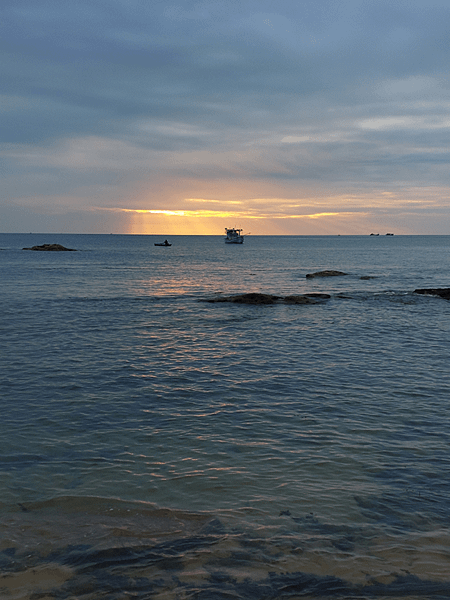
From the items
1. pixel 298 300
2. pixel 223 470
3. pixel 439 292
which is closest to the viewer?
pixel 223 470

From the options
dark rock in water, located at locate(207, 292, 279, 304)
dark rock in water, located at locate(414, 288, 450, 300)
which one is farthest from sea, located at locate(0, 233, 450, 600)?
dark rock in water, located at locate(414, 288, 450, 300)

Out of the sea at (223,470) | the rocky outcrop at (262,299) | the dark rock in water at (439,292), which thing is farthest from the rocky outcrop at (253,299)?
the dark rock in water at (439,292)

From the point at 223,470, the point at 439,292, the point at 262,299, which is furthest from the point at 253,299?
the point at 223,470

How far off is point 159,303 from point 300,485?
30424 millimetres

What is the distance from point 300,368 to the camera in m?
18.4

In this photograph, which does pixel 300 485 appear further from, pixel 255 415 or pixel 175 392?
pixel 175 392

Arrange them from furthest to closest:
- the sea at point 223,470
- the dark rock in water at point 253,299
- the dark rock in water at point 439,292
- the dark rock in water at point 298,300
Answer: the dark rock in water at point 439,292 → the dark rock in water at point 298,300 → the dark rock in water at point 253,299 → the sea at point 223,470

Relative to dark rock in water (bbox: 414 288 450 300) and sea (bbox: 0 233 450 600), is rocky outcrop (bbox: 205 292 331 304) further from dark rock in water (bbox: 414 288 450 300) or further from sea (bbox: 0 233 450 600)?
sea (bbox: 0 233 450 600)

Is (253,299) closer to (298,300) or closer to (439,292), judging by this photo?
(298,300)

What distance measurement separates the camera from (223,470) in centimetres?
977

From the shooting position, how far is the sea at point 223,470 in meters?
6.66

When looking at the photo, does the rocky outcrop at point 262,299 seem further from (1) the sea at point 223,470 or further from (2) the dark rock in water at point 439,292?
(1) the sea at point 223,470

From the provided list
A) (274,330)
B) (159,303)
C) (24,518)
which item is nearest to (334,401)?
(24,518)

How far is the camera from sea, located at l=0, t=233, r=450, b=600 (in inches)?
262
